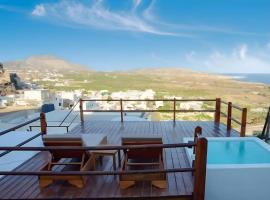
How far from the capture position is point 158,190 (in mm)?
3029

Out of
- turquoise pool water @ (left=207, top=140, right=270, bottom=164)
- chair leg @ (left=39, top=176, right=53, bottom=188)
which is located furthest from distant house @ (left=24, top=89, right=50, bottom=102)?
chair leg @ (left=39, top=176, right=53, bottom=188)

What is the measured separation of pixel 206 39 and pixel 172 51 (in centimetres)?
762

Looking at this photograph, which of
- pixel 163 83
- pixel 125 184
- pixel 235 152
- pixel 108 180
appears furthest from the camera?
pixel 163 83

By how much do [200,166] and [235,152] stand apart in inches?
101

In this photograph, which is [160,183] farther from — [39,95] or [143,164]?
[39,95]

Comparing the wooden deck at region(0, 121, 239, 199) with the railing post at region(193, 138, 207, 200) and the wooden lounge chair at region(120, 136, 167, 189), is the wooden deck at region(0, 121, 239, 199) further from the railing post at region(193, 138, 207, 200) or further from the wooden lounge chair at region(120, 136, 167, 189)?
the railing post at region(193, 138, 207, 200)

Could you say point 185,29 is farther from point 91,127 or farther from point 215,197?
point 215,197

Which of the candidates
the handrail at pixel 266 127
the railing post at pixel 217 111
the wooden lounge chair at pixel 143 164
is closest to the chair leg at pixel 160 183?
the wooden lounge chair at pixel 143 164

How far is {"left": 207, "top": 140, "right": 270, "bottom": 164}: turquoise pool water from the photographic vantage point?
4422mm

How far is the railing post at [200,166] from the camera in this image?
254 cm

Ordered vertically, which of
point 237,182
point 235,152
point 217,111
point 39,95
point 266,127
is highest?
point 217,111

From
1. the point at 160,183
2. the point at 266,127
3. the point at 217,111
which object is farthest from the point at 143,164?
the point at 217,111

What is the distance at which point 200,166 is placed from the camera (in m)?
2.60

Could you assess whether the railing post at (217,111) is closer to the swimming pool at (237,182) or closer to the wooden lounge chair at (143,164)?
the swimming pool at (237,182)
